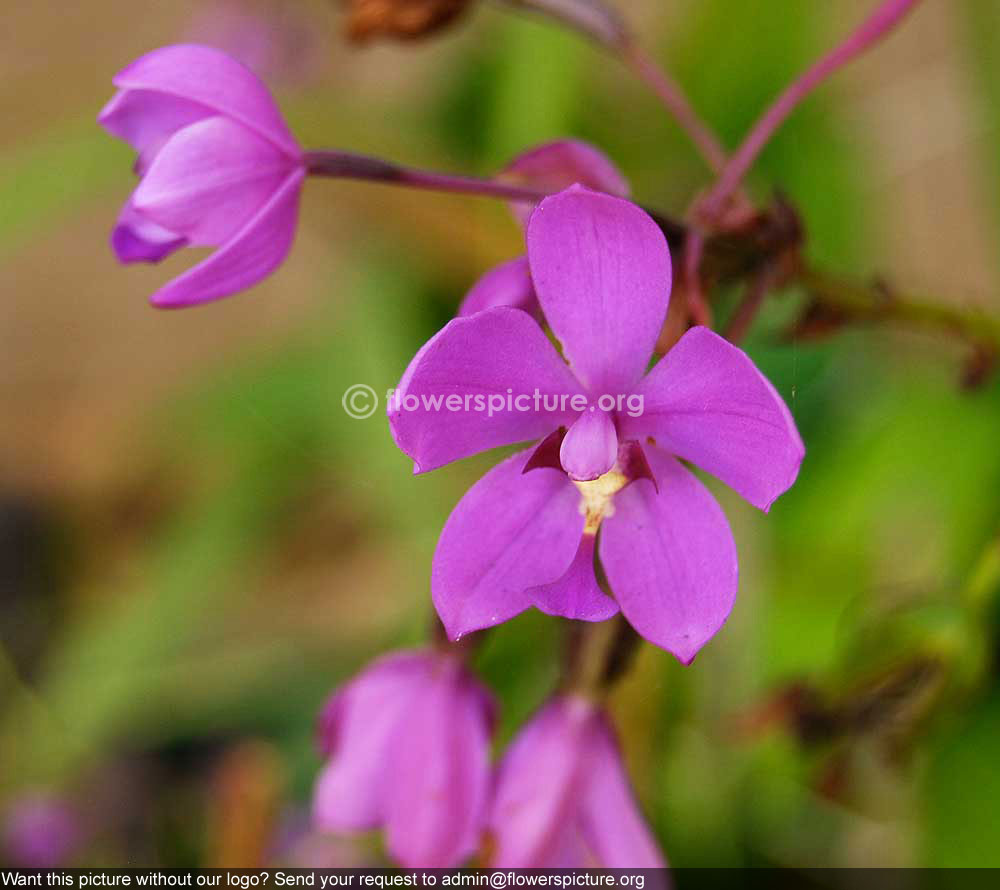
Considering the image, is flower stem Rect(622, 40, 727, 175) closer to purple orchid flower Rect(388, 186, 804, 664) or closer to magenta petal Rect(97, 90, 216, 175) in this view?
purple orchid flower Rect(388, 186, 804, 664)

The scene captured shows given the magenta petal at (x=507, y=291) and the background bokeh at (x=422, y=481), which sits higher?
the magenta petal at (x=507, y=291)

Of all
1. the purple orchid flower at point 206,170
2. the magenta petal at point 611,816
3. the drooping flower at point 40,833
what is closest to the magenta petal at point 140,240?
the purple orchid flower at point 206,170

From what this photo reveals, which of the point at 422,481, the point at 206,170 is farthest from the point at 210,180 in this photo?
the point at 422,481

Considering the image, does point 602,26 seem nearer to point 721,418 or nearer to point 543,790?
point 721,418

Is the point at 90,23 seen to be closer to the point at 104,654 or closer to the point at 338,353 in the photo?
the point at 338,353

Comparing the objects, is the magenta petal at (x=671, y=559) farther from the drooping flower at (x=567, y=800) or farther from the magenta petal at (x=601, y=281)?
the drooping flower at (x=567, y=800)
